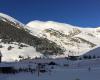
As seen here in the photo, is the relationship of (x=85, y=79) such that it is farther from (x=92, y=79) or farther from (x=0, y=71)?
(x=0, y=71)

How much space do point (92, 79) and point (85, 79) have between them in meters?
0.93

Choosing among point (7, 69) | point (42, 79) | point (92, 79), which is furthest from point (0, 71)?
point (92, 79)

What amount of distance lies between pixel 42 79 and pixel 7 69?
98.7ft

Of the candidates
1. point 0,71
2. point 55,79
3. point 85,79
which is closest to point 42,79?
point 55,79

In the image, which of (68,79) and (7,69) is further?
(7,69)

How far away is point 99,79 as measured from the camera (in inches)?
1646

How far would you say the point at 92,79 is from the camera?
42.3 m

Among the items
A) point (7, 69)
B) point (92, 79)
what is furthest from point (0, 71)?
point (92, 79)

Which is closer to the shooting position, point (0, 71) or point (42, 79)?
point (42, 79)

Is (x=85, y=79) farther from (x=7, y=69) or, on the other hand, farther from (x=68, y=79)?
(x=7, y=69)

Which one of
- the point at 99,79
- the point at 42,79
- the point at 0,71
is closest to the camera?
the point at 99,79

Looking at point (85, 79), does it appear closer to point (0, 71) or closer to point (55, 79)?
point (55, 79)

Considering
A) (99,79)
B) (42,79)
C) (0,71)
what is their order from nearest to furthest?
(99,79) → (42,79) → (0,71)

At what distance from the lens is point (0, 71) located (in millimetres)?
71625
